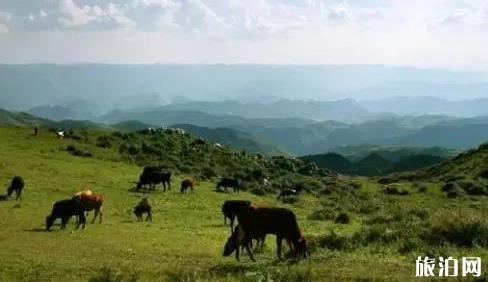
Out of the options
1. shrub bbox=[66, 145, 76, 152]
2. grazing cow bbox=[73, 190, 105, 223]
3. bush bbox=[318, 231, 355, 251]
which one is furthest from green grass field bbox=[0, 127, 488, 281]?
shrub bbox=[66, 145, 76, 152]

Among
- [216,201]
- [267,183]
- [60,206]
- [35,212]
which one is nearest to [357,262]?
[60,206]

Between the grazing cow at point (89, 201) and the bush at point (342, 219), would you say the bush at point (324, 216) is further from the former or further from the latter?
the grazing cow at point (89, 201)

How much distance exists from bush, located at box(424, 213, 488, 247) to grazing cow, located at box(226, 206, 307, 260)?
676 centimetres

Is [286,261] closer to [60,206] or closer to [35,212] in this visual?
[60,206]

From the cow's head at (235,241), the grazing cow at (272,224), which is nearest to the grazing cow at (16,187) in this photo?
the cow's head at (235,241)

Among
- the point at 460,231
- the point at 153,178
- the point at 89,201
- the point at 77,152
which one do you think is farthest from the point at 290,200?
the point at 460,231

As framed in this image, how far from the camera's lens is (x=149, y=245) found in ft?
96.3

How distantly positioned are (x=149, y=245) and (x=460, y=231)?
13.9 meters

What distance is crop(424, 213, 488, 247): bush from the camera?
1027 inches

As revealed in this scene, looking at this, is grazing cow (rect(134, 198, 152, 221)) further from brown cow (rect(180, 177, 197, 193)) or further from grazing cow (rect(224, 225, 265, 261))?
brown cow (rect(180, 177, 197, 193))

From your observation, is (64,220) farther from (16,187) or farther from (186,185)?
(186,185)

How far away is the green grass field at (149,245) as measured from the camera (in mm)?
20828

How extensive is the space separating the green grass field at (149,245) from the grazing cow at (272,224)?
99 centimetres

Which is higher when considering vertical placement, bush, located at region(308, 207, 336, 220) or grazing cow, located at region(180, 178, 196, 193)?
grazing cow, located at region(180, 178, 196, 193)
